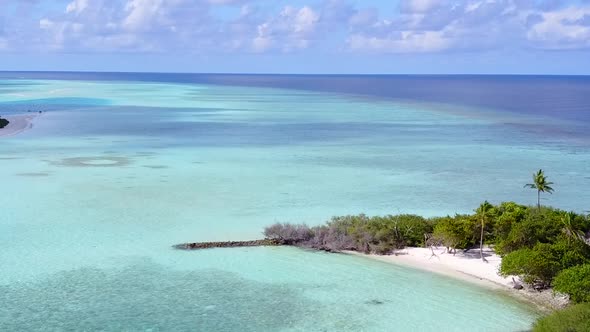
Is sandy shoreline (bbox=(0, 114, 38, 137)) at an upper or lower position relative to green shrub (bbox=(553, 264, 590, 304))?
lower

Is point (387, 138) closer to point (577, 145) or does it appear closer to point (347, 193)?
point (577, 145)

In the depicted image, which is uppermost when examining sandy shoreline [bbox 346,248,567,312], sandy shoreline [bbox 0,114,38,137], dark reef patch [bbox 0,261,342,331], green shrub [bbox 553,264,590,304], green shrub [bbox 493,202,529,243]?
green shrub [bbox 493,202,529,243]

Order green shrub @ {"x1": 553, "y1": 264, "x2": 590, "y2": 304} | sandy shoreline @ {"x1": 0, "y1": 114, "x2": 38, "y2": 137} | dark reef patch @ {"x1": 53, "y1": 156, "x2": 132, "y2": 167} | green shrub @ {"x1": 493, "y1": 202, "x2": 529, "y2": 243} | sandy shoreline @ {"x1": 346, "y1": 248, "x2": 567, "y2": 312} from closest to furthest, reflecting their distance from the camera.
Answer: green shrub @ {"x1": 553, "y1": 264, "x2": 590, "y2": 304} → sandy shoreline @ {"x1": 346, "y1": 248, "x2": 567, "y2": 312} → green shrub @ {"x1": 493, "y1": 202, "x2": 529, "y2": 243} → dark reef patch @ {"x1": 53, "y1": 156, "x2": 132, "y2": 167} → sandy shoreline @ {"x1": 0, "y1": 114, "x2": 38, "y2": 137}

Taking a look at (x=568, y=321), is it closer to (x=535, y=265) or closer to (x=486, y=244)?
(x=535, y=265)

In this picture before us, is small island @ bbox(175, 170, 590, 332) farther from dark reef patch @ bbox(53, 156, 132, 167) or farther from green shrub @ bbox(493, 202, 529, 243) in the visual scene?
dark reef patch @ bbox(53, 156, 132, 167)

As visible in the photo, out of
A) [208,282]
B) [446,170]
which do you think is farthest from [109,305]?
[446,170]

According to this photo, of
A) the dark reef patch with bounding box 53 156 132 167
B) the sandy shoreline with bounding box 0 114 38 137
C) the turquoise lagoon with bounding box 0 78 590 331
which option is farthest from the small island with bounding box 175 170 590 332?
the sandy shoreline with bounding box 0 114 38 137

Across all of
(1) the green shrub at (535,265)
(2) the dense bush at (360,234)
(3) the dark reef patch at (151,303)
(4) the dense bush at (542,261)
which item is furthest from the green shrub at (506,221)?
(3) the dark reef patch at (151,303)
